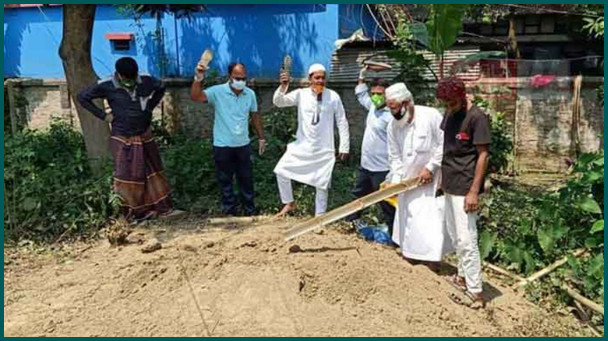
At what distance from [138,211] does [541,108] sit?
6095mm

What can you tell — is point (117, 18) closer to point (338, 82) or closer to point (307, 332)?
point (338, 82)

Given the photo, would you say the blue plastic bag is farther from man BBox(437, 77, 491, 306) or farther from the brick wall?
the brick wall

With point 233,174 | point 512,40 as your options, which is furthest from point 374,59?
point 233,174

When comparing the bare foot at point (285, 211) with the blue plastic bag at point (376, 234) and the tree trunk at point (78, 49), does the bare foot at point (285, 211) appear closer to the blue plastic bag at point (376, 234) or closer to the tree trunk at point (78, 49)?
the blue plastic bag at point (376, 234)

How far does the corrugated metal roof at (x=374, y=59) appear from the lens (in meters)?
9.50

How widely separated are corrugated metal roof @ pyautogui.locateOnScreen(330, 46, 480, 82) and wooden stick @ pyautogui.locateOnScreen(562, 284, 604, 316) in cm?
500

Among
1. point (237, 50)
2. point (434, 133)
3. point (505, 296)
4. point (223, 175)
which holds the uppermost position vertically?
point (237, 50)

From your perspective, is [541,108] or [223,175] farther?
[541,108]

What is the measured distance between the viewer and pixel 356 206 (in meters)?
4.81

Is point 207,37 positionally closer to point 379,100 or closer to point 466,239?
point 379,100

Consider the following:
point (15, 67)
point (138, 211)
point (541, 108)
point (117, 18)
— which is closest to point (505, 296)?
point (138, 211)

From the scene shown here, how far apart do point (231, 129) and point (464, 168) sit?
271 centimetres

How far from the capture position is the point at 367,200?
15.7ft

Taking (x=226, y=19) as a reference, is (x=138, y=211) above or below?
below
